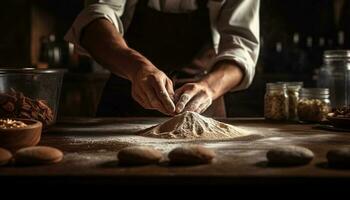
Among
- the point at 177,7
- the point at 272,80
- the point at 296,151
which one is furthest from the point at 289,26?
the point at 296,151

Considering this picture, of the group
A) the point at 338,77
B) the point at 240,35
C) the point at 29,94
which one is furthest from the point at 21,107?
the point at 338,77

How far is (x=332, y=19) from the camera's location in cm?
450

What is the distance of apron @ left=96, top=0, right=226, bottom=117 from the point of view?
7.40 ft

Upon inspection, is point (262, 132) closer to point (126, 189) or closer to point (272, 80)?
point (126, 189)

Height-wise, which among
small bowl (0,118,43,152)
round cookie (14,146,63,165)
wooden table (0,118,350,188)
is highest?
small bowl (0,118,43,152)

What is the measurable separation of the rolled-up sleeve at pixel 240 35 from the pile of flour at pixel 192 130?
1.78ft

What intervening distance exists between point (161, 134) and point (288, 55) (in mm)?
3010

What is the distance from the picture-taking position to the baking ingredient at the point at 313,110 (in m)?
1.90

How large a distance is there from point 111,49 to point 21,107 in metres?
0.50

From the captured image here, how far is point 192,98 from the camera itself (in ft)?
5.60

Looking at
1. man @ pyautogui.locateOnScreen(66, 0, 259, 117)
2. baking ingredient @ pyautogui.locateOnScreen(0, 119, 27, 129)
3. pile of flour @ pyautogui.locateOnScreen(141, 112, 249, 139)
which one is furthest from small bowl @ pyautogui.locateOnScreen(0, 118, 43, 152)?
Result: man @ pyautogui.locateOnScreen(66, 0, 259, 117)

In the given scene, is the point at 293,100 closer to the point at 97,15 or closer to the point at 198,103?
the point at 198,103

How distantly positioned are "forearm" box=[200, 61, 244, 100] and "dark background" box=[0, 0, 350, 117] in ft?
6.35

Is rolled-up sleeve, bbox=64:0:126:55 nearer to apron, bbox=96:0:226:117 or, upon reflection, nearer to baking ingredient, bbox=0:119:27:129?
apron, bbox=96:0:226:117
